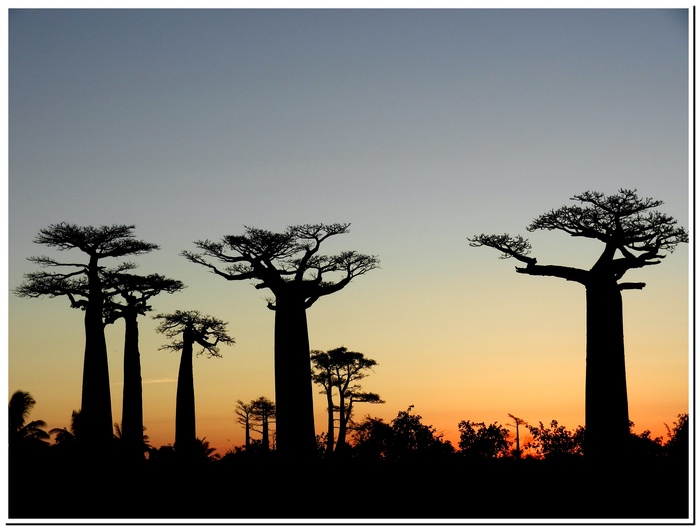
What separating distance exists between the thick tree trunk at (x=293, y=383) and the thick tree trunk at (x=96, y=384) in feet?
16.4

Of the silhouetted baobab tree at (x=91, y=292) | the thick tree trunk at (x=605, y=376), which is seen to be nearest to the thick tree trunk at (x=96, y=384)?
the silhouetted baobab tree at (x=91, y=292)

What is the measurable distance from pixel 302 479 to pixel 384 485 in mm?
2044

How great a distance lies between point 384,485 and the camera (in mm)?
14648

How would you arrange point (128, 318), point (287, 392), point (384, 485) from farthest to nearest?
1. point (128, 318)
2. point (287, 392)
3. point (384, 485)

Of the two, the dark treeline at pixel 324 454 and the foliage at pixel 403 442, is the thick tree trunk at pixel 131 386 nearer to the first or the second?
the dark treeline at pixel 324 454

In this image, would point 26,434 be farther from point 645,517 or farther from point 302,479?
point 645,517

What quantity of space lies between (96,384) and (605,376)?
11063 millimetres

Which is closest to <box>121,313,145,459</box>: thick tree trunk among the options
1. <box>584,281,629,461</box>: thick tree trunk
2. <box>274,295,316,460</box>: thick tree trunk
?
<box>274,295,316,460</box>: thick tree trunk

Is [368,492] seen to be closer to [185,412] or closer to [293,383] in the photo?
[293,383]

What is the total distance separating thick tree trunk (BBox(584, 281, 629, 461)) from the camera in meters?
15.6

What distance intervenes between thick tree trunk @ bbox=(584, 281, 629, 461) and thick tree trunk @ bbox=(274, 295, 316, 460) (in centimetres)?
510

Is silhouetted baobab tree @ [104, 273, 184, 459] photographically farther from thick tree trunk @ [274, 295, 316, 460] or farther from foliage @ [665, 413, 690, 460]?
foliage @ [665, 413, 690, 460]

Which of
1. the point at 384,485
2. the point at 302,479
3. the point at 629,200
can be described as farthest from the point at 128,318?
the point at 629,200

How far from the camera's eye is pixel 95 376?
21.2 metres
